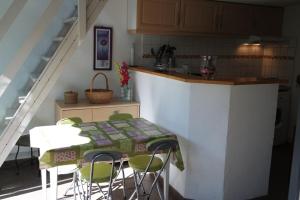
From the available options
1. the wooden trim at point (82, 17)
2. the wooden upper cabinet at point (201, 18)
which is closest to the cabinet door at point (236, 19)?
the wooden upper cabinet at point (201, 18)

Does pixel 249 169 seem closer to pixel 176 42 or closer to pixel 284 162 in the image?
pixel 284 162

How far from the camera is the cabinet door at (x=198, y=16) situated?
3.91 m

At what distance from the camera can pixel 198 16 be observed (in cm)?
401

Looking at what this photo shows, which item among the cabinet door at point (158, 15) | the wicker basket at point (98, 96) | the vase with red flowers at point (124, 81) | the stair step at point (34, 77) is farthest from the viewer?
the vase with red flowers at point (124, 81)

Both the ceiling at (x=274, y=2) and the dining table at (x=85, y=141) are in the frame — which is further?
the ceiling at (x=274, y=2)

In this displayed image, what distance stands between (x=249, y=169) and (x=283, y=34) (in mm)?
2837

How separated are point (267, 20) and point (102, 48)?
8.58 ft

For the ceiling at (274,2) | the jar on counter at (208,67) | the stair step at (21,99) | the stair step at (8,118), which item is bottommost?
the stair step at (8,118)

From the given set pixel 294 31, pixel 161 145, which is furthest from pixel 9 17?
pixel 294 31

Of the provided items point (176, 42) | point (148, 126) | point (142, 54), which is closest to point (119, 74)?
point (142, 54)

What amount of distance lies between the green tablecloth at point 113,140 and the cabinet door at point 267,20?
2.67 m

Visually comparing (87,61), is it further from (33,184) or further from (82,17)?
(33,184)

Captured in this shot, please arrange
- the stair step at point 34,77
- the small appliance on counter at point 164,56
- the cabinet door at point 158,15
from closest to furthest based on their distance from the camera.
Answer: the stair step at point 34,77 < the cabinet door at point 158,15 < the small appliance on counter at point 164,56

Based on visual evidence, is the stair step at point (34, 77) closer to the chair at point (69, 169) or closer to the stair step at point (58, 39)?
the stair step at point (58, 39)
